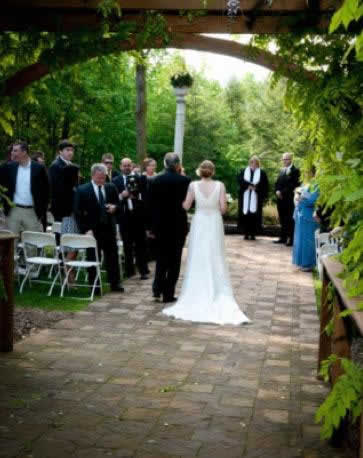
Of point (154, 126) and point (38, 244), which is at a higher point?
point (154, 126)

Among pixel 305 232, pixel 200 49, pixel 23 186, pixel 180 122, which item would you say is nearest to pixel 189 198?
pixel 23 186

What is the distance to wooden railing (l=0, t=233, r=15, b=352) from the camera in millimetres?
6582

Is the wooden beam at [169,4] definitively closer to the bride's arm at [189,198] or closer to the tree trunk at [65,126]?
the bride's arm at [189,198]

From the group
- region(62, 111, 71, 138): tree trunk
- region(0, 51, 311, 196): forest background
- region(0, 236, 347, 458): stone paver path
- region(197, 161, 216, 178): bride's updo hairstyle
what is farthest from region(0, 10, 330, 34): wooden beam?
region(62, 111, 71, 138): tree trunk

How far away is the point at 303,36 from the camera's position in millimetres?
5934

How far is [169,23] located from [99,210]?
4.69 m

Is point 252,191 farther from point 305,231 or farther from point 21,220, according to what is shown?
point 21,220

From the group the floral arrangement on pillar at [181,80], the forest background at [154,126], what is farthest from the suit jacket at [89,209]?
the floral arrangement on pillar at [181,80]

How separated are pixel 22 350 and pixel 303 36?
3903mm

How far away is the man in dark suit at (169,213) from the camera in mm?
9891

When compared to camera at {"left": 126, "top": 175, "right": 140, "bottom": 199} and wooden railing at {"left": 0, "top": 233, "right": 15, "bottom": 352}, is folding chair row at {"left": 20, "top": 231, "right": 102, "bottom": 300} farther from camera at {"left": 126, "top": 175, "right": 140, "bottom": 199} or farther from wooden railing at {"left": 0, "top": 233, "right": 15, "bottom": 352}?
wooden railing at {"left": 0, "top": 233, "right": 15, "bottom": 352}

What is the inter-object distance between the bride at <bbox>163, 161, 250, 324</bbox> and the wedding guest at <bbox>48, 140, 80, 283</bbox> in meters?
→ 1.97

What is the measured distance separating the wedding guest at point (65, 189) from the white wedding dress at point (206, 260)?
1.99 metres

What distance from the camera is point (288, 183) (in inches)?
677
